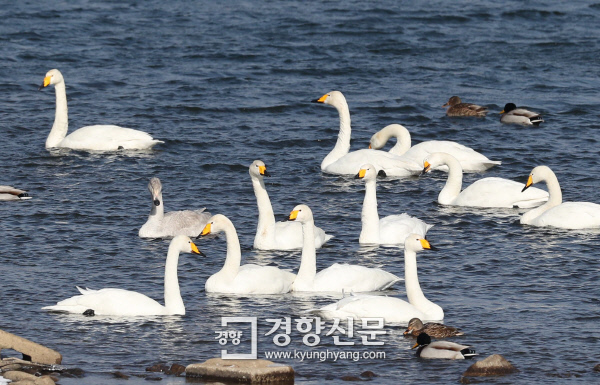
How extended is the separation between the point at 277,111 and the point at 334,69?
186 inches

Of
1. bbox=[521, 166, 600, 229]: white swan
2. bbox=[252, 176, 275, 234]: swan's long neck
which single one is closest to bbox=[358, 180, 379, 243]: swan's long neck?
bbox=[252, 176, 275, 234]: swan's long neck

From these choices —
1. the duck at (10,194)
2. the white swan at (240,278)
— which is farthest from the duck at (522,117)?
the white swan at (240,278)

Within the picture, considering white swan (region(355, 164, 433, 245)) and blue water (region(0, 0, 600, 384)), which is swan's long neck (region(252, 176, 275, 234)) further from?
white swan (region(355, 164, 433, 245))

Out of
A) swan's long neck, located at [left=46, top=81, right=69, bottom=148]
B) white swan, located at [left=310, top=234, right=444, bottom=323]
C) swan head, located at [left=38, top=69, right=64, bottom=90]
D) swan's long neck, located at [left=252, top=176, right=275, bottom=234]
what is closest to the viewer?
white swan, located at [left=310, top=234, right=444, bottom=323]

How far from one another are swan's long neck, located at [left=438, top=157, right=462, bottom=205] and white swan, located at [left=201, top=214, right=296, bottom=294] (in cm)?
534

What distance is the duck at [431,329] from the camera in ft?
37.3

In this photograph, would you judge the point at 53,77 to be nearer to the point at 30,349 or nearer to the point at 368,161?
the point at 368,161

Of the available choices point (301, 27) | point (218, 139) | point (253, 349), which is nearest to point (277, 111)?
point (218, 139)

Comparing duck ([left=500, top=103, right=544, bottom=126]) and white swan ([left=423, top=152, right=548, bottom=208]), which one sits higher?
duck ([left=500, top=103, right=544, bottom=126])

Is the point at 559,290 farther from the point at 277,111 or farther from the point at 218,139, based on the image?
the point at 277,111

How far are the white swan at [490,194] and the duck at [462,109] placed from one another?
241 inches

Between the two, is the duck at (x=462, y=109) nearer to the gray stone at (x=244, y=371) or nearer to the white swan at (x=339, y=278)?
the white swan at (x=339, y=278)

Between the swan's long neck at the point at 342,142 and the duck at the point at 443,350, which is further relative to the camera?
the swan's long neck at the point at 342,142

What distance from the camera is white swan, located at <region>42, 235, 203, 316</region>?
476 inches
